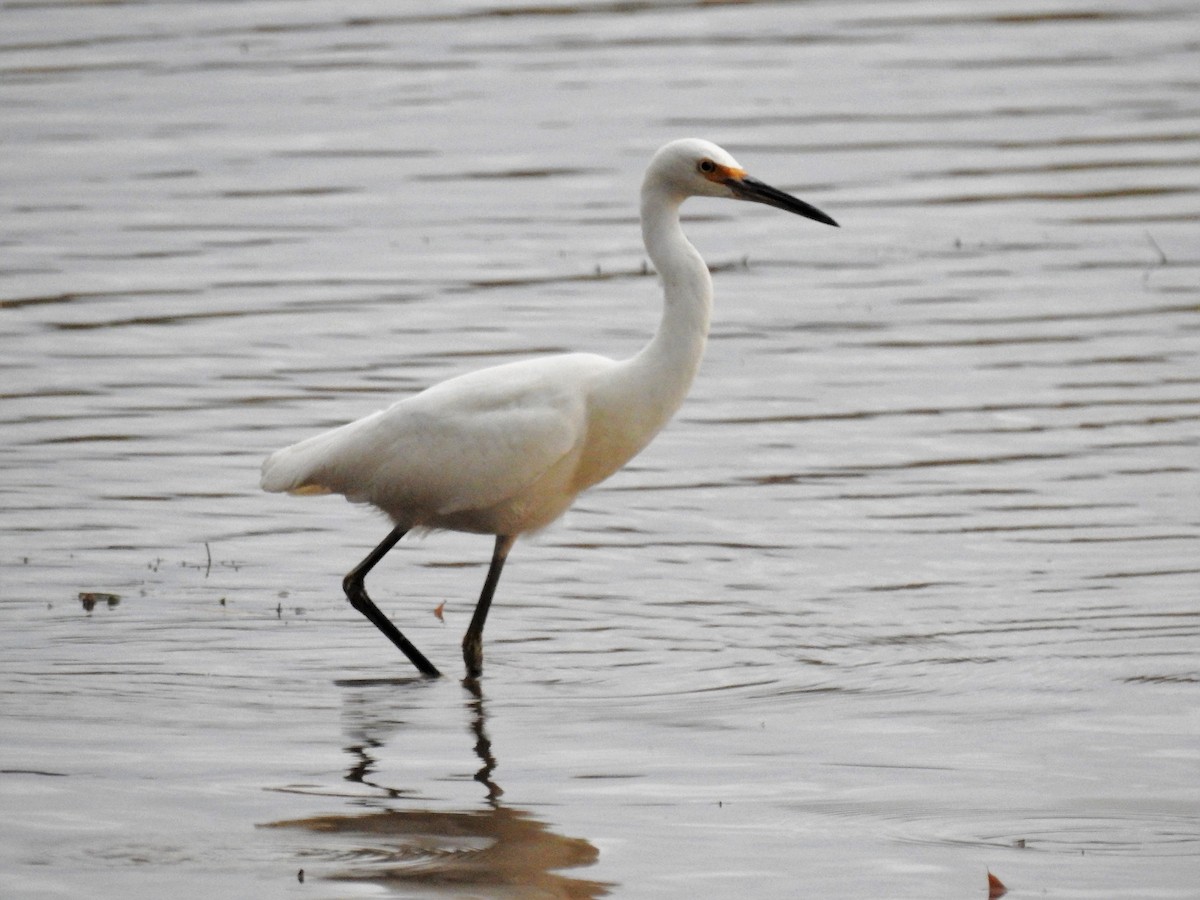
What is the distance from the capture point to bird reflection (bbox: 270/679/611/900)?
18.0 feet

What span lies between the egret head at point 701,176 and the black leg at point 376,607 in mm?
1523

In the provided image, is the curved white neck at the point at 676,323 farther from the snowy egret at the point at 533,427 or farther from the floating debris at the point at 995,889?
the floating debris at the point at 995,889

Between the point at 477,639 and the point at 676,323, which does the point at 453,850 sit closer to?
the point at 477,639

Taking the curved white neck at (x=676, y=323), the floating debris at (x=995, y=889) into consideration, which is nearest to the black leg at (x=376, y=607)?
the curved white neck at (x=676, y=323)

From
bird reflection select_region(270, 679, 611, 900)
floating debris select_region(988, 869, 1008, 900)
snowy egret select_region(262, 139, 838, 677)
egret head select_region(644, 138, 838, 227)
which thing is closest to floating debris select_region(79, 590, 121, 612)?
snowy egret select_region(262, 139, 838, 677)

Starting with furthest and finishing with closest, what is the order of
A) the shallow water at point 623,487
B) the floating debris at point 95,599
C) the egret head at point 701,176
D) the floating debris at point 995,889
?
the floating debris at point 95,599 → the egret head at point 701,176 → the shallow water at point 623,487 → the floating debris at point 995,889

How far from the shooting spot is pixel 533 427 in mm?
7211

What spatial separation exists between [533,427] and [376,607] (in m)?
0.96

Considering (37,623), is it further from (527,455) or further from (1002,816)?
(1002,816)

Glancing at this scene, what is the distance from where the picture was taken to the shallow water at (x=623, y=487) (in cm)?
595

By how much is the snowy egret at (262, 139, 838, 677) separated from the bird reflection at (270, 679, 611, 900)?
134 centimetres

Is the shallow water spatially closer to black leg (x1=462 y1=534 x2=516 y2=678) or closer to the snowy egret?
black leg (x1=462 y1=534 x2=516 y2=678)

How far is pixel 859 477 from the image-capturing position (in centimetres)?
941

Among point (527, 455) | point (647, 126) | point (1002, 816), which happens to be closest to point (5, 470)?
point (527, 455)
